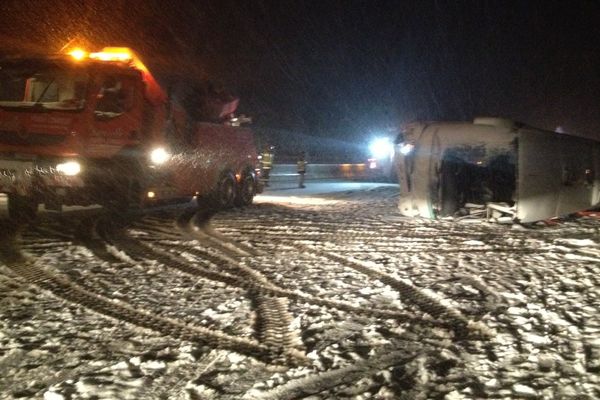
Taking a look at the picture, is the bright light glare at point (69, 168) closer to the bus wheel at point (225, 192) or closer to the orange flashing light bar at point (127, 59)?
the orange flashing light bar at point (127, 59)

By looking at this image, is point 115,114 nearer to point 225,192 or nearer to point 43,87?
point 43,87

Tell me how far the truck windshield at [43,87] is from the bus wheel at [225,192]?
16.2ft

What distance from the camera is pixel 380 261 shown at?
764 centimetres

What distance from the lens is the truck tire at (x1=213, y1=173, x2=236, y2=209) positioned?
48.2ft

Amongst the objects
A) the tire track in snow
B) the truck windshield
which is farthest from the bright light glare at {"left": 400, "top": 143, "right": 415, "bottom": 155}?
the tire track in snow

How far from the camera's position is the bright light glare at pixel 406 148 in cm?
1174

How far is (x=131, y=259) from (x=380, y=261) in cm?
320

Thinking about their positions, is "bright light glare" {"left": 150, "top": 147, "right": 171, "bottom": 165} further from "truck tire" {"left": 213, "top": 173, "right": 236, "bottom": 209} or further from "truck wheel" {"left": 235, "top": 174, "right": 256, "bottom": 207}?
"truck wheel" {"left": 235, "top": 174, "right": 256, "bottom": 207}

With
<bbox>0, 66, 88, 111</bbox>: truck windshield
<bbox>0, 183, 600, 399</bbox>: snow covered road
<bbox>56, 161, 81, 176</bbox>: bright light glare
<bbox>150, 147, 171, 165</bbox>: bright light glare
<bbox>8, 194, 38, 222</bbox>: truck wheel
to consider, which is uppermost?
<bbox>0, 66, 88, 111</bbox>: truck windshield

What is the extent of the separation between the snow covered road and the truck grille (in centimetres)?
148

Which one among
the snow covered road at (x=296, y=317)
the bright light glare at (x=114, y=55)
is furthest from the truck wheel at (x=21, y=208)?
Answer: the bright light glare at (x=114, y=55)

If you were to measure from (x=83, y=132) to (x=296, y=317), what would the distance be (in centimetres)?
647

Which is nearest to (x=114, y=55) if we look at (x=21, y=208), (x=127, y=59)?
(x=127, y=59)

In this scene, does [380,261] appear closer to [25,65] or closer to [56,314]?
[56,314]
